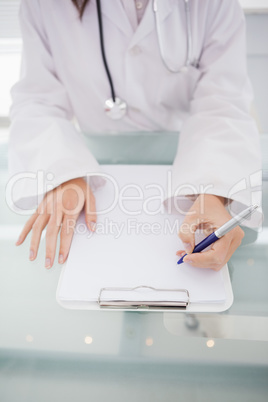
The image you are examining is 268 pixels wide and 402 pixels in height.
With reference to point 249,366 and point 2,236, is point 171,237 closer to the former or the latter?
point 249,366

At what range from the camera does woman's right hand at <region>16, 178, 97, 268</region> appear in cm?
59

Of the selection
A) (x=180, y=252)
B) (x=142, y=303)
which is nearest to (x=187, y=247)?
(x=180, y=252)

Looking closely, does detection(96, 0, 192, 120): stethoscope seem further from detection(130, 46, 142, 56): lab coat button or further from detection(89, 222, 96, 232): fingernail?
detection(89, 222, 96, 232): fingernail

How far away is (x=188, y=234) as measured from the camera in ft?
1.84

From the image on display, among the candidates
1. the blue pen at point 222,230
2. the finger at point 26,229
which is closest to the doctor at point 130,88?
the finger at point 26,229

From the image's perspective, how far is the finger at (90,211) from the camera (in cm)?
62

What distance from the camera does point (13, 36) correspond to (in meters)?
1.37

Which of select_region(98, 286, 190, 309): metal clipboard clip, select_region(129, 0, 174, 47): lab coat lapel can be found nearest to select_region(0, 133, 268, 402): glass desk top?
select_region(98, 286, 190, 309): metal clipboard clip

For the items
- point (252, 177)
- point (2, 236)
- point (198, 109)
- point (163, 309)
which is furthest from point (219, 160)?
point (2, 236)

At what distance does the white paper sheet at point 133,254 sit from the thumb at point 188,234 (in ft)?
0.06

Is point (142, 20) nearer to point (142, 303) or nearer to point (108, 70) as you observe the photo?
point (108, 70)

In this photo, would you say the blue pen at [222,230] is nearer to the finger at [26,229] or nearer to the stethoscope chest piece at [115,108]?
the finger at [26,229]

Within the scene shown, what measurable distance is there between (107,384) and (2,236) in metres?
0.36

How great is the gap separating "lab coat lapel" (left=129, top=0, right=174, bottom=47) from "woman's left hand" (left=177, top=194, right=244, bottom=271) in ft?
1.37
